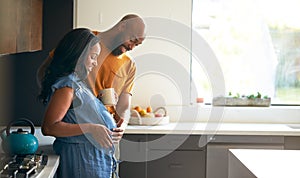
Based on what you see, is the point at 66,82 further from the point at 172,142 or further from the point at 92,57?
the point at 172,142

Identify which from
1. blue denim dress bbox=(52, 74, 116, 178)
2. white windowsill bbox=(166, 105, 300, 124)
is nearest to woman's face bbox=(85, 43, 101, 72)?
blue denim dress bbox=(52, 74, 116, 178)

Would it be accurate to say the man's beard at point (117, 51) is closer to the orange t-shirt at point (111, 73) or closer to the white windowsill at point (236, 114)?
the orange t-shirt at point (111, 73)

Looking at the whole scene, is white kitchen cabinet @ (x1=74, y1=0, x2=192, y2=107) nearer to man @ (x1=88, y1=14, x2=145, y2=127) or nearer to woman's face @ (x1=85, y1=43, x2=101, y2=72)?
man @ (x1=88, y1=14, x2=145, y2=127)

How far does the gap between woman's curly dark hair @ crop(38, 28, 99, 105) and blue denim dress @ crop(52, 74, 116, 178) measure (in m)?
0.05

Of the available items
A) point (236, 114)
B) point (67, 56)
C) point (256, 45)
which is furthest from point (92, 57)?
point (256, 45)

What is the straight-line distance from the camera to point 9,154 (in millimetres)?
3139

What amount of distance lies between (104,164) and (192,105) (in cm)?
190

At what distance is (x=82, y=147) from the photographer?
122 inches

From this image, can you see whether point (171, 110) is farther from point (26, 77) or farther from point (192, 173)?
point (26, 77)

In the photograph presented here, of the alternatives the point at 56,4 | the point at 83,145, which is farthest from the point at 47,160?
the point at 56,4

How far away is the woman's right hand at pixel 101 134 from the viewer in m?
2.99

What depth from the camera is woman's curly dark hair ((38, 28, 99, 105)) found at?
3061 millimetres

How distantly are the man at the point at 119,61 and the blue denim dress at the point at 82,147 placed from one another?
0.45m

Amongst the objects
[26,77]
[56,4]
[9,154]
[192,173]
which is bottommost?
[192,173]
